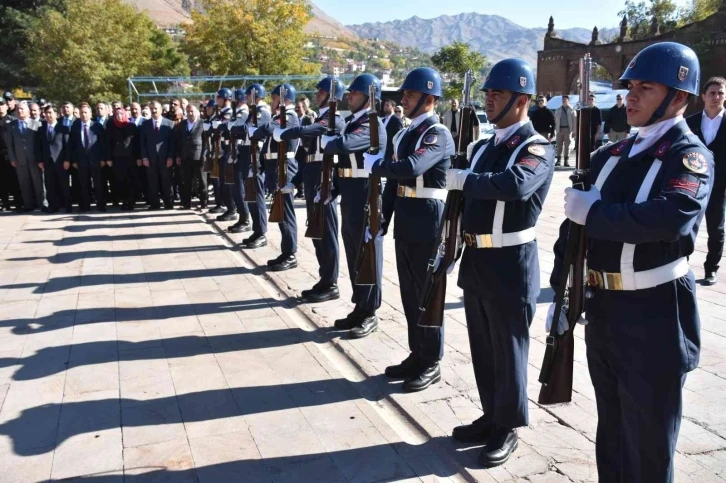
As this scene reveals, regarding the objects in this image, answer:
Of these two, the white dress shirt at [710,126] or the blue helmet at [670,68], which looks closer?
the blue helmet at [670,68]

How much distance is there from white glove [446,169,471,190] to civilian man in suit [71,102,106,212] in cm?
1030

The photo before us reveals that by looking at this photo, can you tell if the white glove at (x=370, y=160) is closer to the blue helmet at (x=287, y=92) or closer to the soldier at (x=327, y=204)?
the soldier at (x=327, y=204)

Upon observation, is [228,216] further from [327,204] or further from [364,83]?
[364,83]

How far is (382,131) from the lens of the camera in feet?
17.9

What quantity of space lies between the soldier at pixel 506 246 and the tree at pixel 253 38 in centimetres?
3178

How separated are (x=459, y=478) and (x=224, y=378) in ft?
6.84

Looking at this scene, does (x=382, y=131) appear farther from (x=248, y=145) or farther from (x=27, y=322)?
(x=248, y=145)

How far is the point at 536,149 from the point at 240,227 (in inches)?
300

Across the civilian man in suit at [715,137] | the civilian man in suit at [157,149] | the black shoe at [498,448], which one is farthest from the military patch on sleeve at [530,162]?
the civilian man in suit at [157,149]

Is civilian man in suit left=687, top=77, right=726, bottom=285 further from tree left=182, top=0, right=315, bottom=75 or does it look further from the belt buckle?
tree left=182, top=0, right=315, bottom=75

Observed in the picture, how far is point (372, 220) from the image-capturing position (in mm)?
5012

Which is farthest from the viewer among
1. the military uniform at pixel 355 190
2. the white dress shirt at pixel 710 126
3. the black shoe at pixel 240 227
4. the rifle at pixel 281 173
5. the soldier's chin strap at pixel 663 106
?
the black shoe at pixel 240 227

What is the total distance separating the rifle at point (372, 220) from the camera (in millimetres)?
4961

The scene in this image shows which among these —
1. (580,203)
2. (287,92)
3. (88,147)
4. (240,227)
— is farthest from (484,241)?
(88,147)
